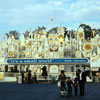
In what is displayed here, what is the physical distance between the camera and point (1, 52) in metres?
63.1

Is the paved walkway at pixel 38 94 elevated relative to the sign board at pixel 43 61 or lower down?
lower down

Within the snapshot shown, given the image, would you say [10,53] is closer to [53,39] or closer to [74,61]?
[53,39]

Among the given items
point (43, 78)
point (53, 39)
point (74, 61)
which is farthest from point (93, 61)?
point (53, 39)

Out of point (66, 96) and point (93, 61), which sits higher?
point (93, 61)

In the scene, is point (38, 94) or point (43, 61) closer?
point (38, 94)

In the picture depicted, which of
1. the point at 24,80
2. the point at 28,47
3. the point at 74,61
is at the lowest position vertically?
the point at 24,80

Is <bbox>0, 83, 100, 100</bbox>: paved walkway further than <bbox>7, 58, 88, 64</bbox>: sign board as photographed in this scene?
No

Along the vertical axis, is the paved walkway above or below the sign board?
below

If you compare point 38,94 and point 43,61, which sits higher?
point 43,61

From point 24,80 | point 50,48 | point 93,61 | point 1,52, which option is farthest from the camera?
point 1,52

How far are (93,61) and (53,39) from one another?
22.3 m

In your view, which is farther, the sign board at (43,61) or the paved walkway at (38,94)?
the sign board at (43,61)

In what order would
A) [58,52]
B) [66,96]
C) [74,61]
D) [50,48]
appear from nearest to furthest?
1. [66,96]
2. [74,61]
3. [58,52]
4. [50,48]

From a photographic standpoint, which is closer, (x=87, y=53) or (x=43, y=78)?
(x=43, y=78)
